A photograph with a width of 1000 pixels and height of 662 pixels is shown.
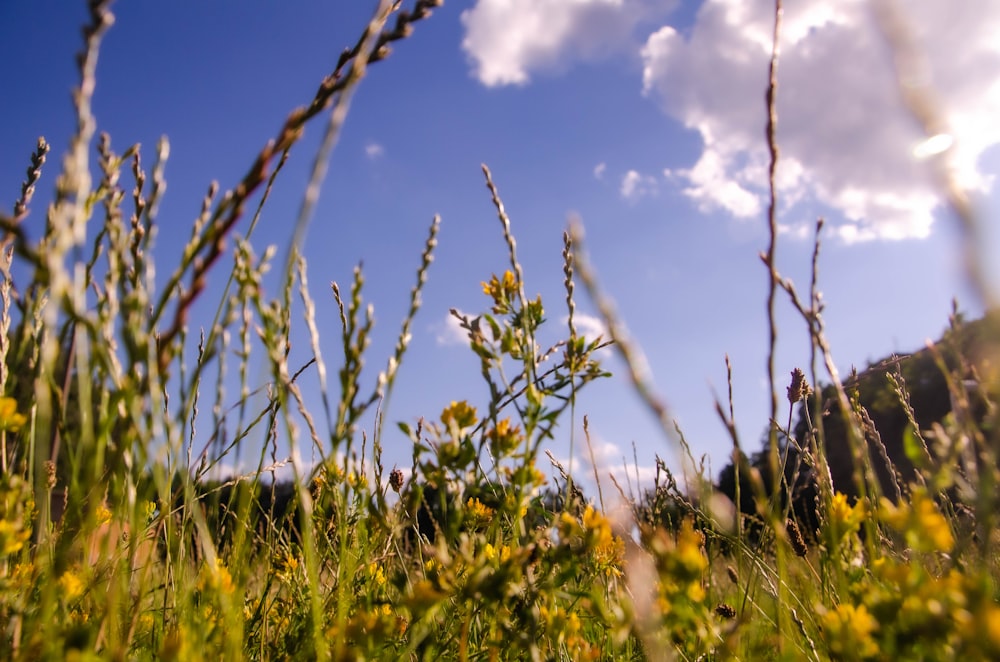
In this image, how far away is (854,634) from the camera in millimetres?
852

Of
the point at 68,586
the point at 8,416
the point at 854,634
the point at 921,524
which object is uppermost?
the point at 8,416

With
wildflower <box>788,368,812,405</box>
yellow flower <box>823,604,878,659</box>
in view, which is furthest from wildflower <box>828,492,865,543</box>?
wildflower <box>788,368,812,405</box>

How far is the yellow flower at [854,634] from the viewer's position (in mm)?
848

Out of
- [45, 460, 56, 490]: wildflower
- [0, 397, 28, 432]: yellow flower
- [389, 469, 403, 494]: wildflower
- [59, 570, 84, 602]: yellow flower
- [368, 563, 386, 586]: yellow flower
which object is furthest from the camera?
[389, 469, 403, 494]: wildflower

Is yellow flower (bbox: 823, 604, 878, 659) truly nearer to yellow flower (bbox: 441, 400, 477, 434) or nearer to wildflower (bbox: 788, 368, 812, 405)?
yellow flower (bbox: 441, 400, 477, 434)

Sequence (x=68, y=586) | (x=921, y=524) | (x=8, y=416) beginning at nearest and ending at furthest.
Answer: (x=921, y=524), (x=8, y=416), (x=68, y=586)

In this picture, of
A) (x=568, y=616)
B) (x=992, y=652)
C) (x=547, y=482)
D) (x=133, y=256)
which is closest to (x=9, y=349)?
(x=133, y=256)

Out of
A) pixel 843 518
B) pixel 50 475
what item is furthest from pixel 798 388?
pixel 50 475

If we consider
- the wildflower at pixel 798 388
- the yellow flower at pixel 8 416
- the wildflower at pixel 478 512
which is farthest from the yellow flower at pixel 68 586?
the wildflower at pixel 798 388

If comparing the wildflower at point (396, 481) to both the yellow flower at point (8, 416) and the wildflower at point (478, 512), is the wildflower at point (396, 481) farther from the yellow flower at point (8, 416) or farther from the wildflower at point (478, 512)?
the yellow flower at point (8, 416)

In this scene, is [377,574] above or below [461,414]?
below

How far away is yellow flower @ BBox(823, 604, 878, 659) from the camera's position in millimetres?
848

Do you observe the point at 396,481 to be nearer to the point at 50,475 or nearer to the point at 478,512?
the point at 478,512

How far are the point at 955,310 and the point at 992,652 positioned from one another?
468 mm
